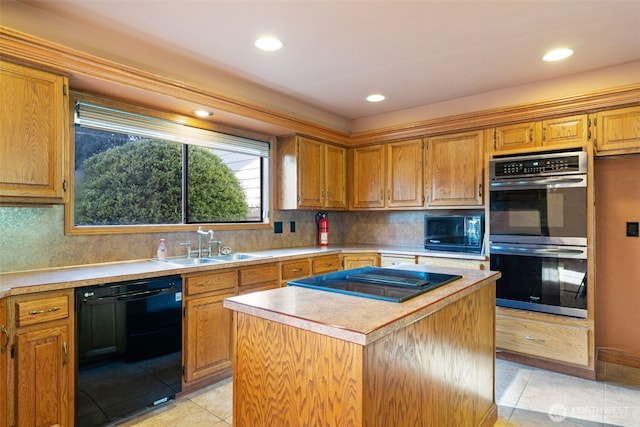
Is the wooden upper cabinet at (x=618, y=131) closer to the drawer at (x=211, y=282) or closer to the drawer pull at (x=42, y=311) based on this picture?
the drawer at (x=211, y=282)

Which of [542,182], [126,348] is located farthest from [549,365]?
[126,348]

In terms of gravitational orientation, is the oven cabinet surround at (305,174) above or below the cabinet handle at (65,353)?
above

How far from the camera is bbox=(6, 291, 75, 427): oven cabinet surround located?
1776mm

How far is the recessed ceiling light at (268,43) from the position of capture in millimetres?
2406

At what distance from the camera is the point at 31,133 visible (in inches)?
78.4

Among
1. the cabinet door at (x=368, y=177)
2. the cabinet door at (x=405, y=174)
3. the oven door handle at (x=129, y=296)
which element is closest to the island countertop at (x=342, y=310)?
the oven door handle at (x=129, y=296)

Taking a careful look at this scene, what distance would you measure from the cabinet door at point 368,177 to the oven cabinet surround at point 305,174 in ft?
0.98

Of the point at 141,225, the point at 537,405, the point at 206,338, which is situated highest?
the point at 141,225

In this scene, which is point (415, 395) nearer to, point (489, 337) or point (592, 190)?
point (489, 337)

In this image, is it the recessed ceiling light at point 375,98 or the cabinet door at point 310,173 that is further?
the cabinet door at point 310,173

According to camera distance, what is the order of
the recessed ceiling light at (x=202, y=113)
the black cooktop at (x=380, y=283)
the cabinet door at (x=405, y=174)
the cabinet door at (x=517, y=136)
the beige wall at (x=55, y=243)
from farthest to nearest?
1. the cabinet door at (x=405, y=174)
2. the cabinet door at (x=517, y=136)
3. the recessed ceiling light at (x=202, y=113)
4. the beige wall at (x=55, y=243)
5. the black cooktop at (x=380, y=283)

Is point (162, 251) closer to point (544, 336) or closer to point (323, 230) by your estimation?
point (323, 230)

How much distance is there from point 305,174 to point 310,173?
78mm

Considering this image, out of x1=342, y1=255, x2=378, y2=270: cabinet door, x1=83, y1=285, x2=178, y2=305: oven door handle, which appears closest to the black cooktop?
x1=83, y1=285, x2=178, y2=305: oven door handle
